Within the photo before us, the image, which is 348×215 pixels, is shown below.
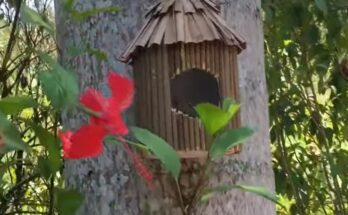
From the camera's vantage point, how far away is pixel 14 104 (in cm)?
66

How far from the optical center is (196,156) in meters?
1.00

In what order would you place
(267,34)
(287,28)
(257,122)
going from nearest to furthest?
(257,122)
(287,28)
(267,34)

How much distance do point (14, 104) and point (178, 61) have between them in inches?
16.2

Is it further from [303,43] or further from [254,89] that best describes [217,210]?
[303,43]

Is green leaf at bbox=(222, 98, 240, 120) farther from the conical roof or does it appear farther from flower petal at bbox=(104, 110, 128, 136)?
flower petal at bbox=(104, 110, 128, 136)

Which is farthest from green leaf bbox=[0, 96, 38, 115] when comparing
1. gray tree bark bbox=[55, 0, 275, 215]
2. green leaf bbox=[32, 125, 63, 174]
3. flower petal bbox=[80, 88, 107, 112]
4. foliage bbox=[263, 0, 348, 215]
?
foliage bbox=[263, 0, 348, 215]

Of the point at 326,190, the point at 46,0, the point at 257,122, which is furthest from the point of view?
the point at 326,190

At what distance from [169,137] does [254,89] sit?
0.20m

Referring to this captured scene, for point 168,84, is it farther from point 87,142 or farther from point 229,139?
point 87,142

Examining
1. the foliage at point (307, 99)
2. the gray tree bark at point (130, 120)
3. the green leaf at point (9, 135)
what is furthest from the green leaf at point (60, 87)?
the foliage at point (307, 99)

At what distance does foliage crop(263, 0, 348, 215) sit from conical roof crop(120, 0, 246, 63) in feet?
3.36

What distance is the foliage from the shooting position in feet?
7.28

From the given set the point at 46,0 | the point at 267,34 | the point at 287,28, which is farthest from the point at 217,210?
the point at 267,34

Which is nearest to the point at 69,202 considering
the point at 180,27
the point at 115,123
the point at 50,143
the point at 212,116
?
the point at 50,143
